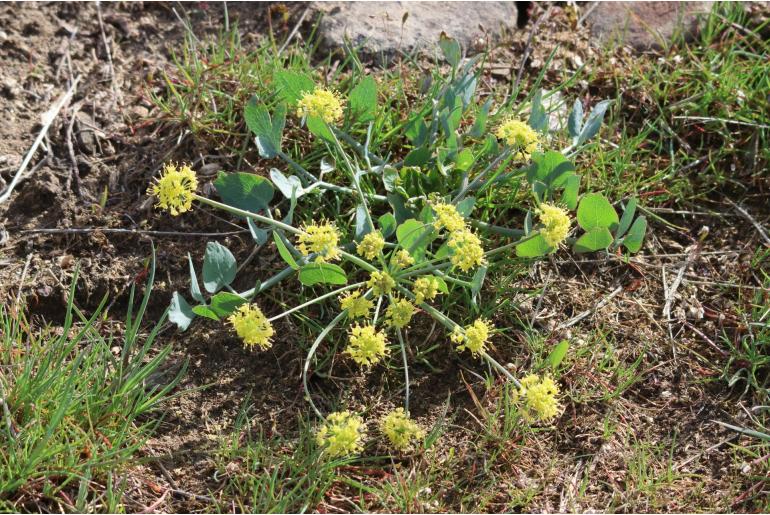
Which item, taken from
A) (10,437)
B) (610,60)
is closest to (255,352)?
(10,437)

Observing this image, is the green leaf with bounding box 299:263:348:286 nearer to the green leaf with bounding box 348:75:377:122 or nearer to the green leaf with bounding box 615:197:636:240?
the green leaf with bounding box 348:75:377:122

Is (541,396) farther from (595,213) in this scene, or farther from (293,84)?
(293,84)

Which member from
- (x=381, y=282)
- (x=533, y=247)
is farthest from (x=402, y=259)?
(x=533, y=247)

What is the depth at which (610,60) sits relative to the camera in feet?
11.6

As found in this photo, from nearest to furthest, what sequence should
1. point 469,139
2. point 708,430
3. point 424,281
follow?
point 424,281 < point 708,430 < point 469,139

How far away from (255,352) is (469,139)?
116 cm

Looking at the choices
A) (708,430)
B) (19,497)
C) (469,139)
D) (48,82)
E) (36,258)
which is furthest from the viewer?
(48,82)

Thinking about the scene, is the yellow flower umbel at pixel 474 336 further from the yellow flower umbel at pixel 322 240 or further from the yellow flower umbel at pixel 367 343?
the yellow flower umbel at pixel 322 240

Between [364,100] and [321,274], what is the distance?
2.45 feet

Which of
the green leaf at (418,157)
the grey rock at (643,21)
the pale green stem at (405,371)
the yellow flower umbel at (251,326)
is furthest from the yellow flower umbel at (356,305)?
the grey rock at (643,21)

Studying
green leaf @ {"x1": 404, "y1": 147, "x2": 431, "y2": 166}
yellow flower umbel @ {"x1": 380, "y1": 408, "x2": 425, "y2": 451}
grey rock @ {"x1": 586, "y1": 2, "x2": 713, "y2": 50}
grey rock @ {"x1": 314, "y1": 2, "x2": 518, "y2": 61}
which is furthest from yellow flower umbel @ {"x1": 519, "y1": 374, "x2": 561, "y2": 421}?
grey rock @ {"x1": 586, "y1": 2, "x2": 713, "y2": 50}

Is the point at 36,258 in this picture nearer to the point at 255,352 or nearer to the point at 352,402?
the point at 255,352

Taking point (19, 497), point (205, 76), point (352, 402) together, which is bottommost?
point (19, 497)

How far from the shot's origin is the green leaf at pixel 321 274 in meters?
2.52
